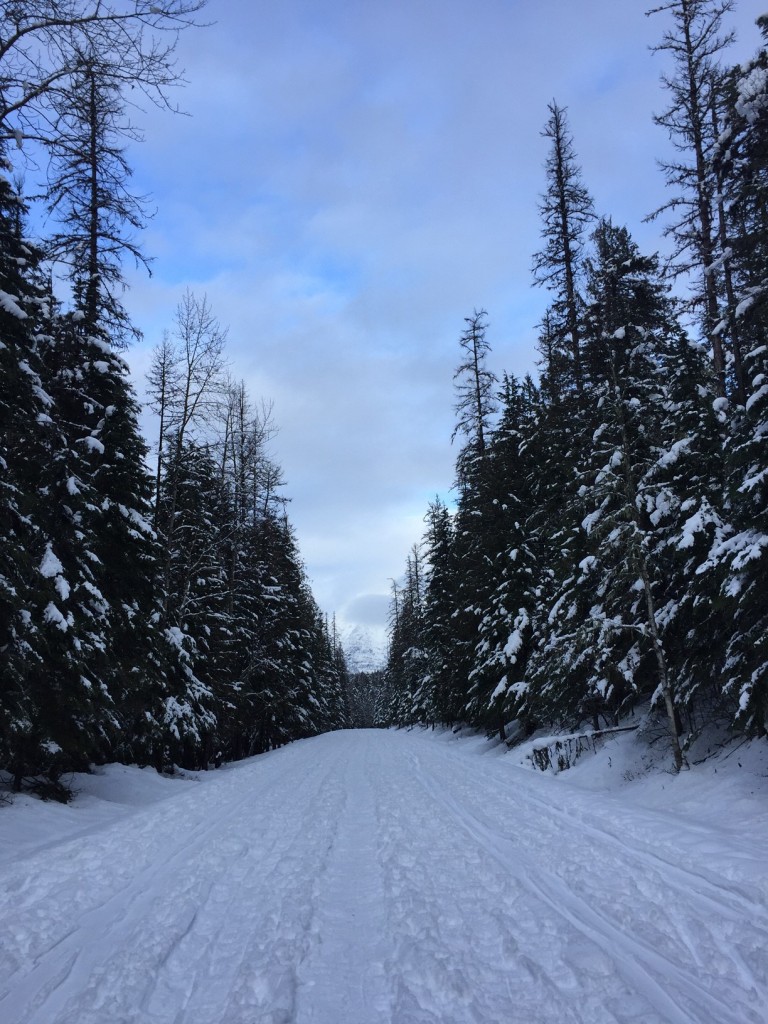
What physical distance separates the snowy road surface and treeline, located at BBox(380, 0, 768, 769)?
3293 millimetres

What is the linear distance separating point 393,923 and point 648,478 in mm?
10110

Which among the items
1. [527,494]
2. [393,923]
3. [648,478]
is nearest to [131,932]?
[393,923]

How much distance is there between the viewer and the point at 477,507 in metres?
22.8

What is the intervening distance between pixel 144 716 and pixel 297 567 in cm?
2172

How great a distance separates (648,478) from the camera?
39.5 feet

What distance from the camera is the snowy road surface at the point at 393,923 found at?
3416 millimetres

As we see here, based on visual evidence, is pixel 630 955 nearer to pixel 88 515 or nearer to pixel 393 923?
pixel 393 923

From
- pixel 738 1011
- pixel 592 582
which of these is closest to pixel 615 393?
pixel 592 582

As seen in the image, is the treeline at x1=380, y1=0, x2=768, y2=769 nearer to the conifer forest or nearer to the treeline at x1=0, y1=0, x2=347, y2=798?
the conifer forest

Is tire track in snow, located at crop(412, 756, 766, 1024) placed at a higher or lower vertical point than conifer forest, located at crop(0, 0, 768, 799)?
lower

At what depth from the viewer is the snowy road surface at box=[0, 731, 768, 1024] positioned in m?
3.42

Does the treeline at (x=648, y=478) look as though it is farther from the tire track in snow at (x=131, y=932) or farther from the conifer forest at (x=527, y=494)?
the tire track in snow at (x=131, y=932)

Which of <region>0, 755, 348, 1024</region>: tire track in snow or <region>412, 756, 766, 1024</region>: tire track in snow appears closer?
<region>412, 756, 766, 1024</region>: tire track in snow

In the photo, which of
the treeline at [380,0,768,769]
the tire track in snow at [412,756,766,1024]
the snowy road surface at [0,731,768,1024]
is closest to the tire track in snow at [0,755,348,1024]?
the snowy road surface at [0,731,768,1024]
